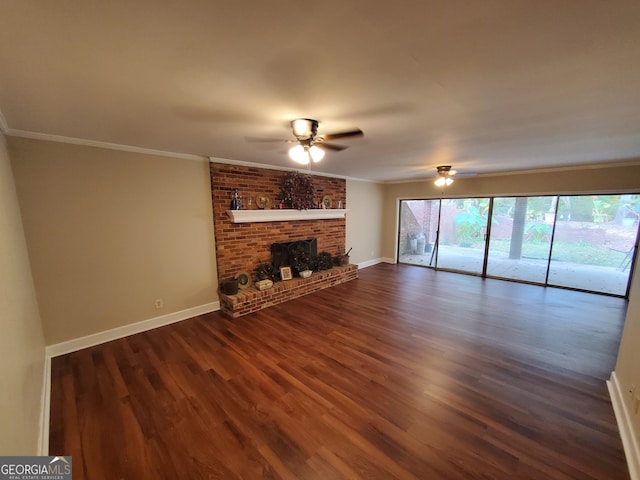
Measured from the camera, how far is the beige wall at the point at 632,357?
1752mm

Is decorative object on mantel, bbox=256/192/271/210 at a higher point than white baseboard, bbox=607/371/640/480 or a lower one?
higher

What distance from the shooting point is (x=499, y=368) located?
8.24 feet

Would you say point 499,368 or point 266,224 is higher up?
point 266,224

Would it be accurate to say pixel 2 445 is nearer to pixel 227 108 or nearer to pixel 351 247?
pixel 227 108

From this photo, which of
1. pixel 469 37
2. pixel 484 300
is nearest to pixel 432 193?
pixel 484 300

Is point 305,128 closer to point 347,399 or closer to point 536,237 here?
point 347,399

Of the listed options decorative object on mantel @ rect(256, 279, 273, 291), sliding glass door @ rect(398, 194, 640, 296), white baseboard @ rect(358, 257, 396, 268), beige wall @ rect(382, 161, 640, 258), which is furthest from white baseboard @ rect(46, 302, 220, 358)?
sliding glass door @ rect(398, 194, 640, 296)

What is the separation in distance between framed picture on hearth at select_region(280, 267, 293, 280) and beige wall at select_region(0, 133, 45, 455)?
9.84 ft

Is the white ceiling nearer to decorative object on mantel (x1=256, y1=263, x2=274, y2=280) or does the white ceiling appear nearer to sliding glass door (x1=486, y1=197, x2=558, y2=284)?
decorative object on mantel (x1=256, y1=263, x2=274, y2=280)

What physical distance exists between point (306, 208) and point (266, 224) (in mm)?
948

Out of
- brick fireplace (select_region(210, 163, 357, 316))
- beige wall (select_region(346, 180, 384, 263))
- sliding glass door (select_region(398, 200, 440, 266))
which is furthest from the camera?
sliding glass door (select_region(398, 200, 440, 266))

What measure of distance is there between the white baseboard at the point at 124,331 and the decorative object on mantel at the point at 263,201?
1.80 m

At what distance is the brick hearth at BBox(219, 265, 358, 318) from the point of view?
3.76 meters

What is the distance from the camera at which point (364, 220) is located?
6.82 meters
